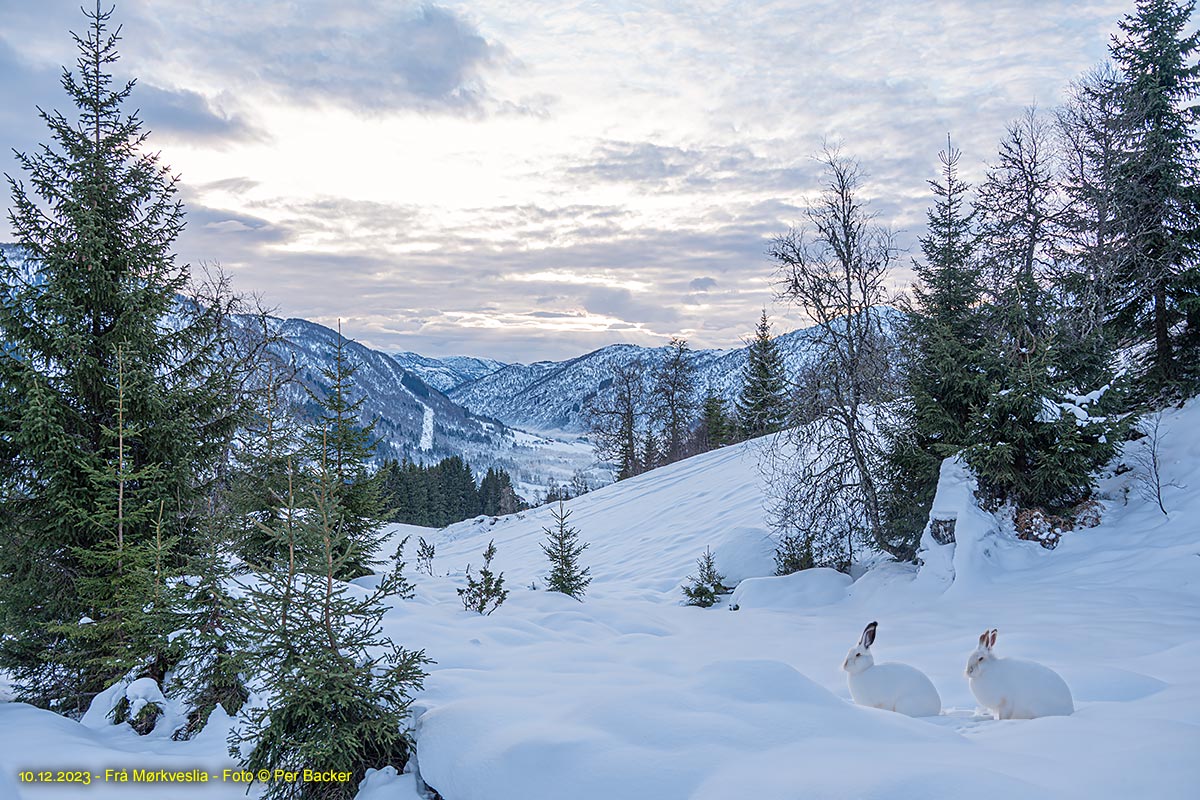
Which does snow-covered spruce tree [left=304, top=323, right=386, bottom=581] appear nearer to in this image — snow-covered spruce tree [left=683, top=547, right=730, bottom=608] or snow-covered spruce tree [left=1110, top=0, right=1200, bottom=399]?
snow-covered spruce tree [left=683, top=547, right=730, bottom=608]

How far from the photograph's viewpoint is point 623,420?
128 ft

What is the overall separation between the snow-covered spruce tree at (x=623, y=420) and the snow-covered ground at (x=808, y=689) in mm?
26340

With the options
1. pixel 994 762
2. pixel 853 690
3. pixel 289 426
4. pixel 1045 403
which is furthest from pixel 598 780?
pixel 1045 403

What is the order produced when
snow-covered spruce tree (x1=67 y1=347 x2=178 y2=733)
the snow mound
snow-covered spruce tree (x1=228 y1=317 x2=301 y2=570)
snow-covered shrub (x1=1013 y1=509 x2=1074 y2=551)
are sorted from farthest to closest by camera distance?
the snow mound < snow-covered shrub (x1=1013 y1=509 x2=1074 y2=551) < snow-covered spruce tree (x1=228 y1=317 x2=301 y2=570) < snow-covered spruce tree (x1=67 y1=347 x2=178 y2=733)

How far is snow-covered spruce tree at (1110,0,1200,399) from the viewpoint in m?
13.0

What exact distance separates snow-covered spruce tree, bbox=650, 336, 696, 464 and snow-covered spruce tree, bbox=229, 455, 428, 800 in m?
33.4

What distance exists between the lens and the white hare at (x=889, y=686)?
14.6ft

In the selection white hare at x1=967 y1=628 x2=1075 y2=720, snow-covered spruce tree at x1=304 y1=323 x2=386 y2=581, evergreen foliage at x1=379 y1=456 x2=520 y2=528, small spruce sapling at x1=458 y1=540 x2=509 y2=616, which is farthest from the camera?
evergreen foliage at x1=379 y1=456 x2=520 y2=528

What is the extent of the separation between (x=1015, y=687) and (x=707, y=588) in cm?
805

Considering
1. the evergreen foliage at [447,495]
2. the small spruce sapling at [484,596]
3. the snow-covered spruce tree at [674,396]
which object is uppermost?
the snow-covered spruce tree at [674,396]

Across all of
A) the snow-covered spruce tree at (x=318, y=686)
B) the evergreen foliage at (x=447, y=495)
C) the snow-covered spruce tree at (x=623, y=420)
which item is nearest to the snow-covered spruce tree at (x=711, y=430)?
the snow-covered spruce tree at (x=623, y=420)

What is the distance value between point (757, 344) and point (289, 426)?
1101 inches

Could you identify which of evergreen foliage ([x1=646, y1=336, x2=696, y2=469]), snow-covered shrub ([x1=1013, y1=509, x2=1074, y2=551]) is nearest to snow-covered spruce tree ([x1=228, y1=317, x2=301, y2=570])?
snow-covered shrub ([x1=1013, y1=509, x2=1074, y2=551])

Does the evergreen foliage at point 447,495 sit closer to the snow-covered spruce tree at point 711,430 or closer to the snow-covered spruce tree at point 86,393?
the snow-covered spruce tree at point 711,430
